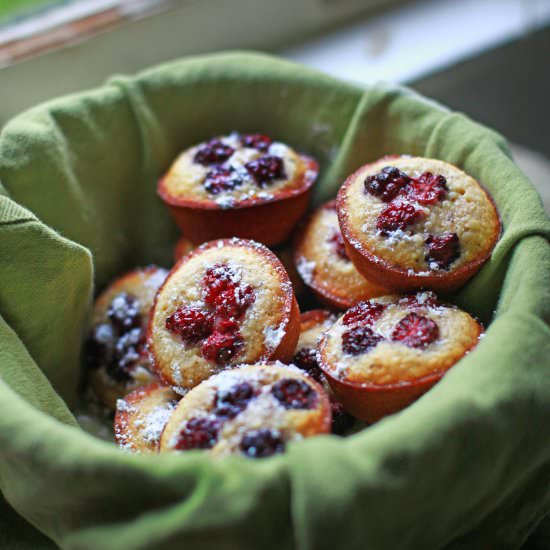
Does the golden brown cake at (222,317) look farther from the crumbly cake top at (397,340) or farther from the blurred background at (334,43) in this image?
the blurred background at (334,43)

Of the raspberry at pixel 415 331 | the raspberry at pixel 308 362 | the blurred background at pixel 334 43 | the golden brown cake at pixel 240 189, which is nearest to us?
the raspberry at pixel 415 331

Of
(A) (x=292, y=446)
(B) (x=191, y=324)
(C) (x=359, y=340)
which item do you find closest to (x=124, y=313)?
(B) (x=191, y=324)

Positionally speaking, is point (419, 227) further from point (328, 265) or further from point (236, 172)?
point (236, 172)

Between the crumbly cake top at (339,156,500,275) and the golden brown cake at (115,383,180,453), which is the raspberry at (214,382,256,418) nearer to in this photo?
the golden brown cake at (115,383,180,453)

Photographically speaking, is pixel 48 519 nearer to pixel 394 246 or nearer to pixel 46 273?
pixel 46 273

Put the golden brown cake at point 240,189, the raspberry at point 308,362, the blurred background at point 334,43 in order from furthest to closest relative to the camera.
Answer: the blurred background at point 334,43, the golden brown cake at point 240,189, the raspberry at point 308,362

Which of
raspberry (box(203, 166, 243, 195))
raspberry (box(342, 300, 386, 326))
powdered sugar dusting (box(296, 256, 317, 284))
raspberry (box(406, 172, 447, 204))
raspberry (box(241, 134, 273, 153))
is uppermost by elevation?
raspberry (box(241, 134, 273, 153))

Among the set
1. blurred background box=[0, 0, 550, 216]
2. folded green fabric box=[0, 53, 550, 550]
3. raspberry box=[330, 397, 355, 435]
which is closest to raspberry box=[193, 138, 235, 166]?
folded green fabric box=[0, 53, 550, 550]

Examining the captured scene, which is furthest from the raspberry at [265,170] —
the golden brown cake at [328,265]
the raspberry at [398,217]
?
the raspberry at [398,217]

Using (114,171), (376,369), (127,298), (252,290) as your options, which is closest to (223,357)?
(252,290)
